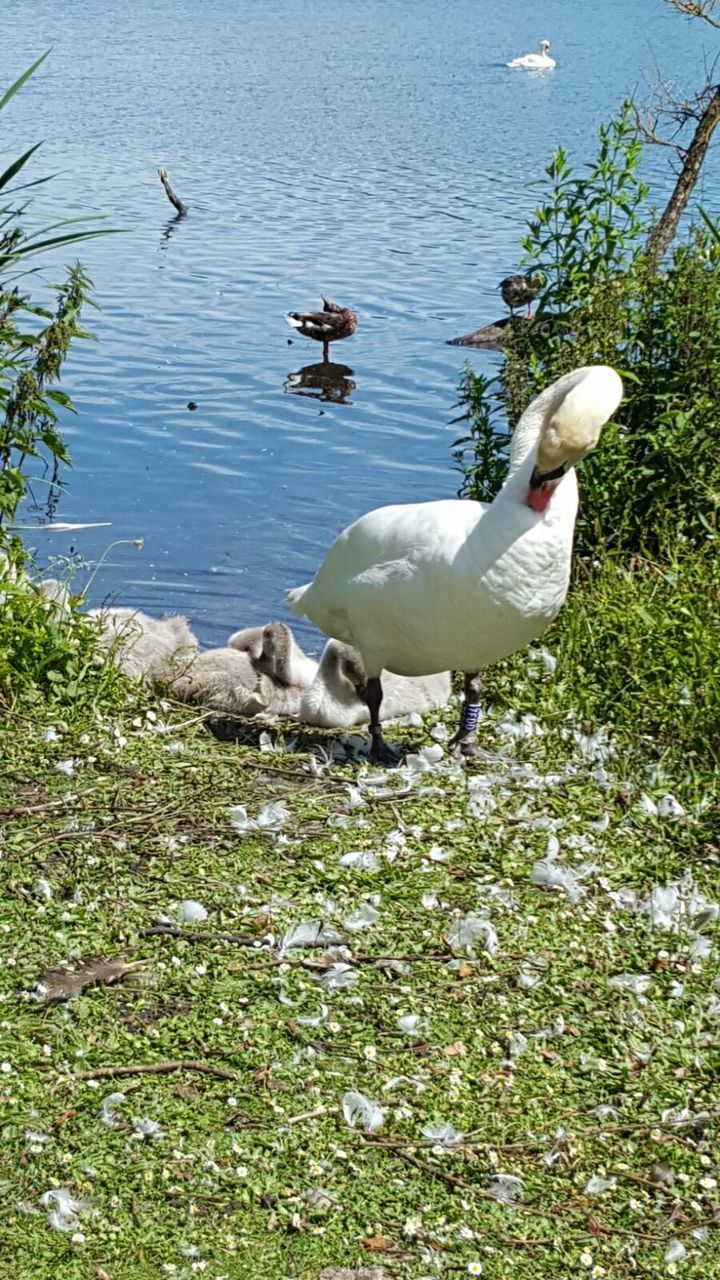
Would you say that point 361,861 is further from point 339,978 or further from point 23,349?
point 23,349

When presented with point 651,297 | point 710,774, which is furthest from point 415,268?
point 710,774

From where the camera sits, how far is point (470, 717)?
21.3ft

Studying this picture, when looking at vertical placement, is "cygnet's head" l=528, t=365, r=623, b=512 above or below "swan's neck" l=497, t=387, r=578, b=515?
above

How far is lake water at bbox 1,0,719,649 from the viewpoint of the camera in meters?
12.1

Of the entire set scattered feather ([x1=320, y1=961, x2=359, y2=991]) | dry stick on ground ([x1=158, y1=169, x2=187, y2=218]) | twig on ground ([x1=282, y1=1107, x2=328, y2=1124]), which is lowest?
dry stick on ground ([x1=158, y1=169, x2=187, y2=218])

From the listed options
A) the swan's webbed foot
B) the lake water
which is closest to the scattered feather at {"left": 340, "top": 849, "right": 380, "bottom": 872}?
the swan's webbed foot

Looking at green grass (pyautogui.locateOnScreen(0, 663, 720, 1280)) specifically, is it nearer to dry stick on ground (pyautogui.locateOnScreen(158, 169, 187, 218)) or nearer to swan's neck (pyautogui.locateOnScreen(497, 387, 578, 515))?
swan's neck (pyautogui.locateOnScreen(497, 387, 578, 515))

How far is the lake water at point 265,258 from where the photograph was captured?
12.1 m

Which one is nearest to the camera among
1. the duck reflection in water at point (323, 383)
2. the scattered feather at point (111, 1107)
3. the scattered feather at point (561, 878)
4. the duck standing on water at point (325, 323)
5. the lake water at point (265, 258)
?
the scattered feather at point (111, 1107)

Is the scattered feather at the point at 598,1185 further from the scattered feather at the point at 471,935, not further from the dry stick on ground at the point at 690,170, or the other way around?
the dry stick on ground at the point at 690,170

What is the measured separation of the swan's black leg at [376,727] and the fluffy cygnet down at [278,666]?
762mm

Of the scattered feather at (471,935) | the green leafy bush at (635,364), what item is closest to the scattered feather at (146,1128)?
the scattered feather at (471,935)

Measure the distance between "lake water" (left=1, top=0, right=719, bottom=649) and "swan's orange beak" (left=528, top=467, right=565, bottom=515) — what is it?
181 centimetres

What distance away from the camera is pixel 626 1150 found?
13.4 feet
